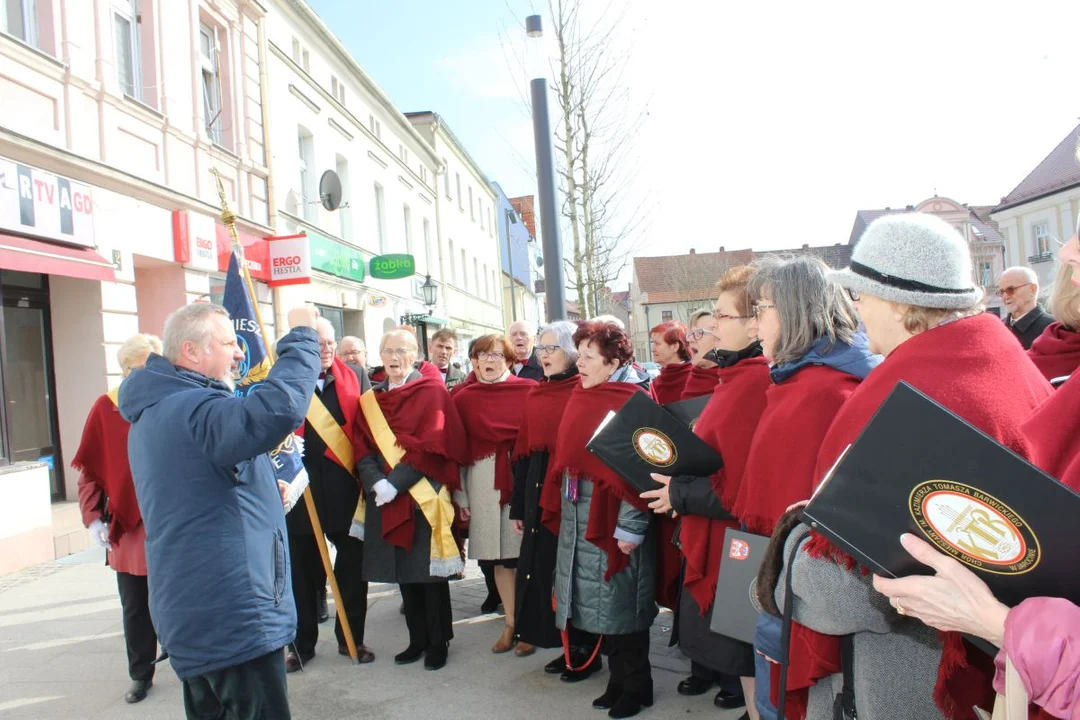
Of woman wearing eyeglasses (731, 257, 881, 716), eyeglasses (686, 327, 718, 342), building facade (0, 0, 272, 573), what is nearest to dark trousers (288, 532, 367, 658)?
eyeglasses (686, 327, 718, 342)

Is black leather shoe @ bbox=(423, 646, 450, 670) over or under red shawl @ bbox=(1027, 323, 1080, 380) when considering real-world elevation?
under

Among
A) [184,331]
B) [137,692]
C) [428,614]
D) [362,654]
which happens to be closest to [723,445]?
[184,331]

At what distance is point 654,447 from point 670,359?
8.15 feet

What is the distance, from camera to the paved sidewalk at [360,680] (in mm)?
3971

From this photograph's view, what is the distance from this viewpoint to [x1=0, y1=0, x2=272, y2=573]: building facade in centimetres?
745

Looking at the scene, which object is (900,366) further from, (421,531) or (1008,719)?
(421,531)

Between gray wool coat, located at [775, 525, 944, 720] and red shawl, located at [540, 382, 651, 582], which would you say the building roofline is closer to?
red shawl, located at [540, 382, 651, 582]

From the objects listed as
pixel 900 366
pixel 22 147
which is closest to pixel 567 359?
pixel 900 366

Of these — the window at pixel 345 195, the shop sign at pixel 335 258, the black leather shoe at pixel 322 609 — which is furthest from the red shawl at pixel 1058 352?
the window at pixel 345 195

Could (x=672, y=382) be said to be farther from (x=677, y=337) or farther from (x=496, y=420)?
(x=496, y=420)

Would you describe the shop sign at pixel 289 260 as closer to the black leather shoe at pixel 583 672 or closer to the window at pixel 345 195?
the window at pixel 345 195

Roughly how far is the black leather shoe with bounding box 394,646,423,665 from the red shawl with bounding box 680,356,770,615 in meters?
2.20

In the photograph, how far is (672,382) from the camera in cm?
498

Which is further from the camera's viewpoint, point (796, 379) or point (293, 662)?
point (293, 662)
